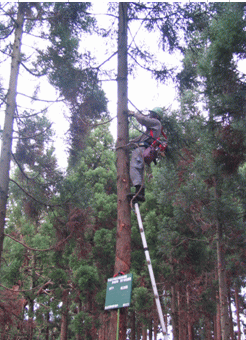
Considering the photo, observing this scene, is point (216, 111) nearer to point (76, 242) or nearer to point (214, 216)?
point (214, 216)

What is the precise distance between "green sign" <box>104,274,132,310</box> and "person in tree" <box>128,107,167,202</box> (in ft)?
5.22

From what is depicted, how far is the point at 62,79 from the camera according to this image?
8375 mm

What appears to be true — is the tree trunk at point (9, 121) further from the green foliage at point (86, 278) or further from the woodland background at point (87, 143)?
the green foliage at point (86, 278)

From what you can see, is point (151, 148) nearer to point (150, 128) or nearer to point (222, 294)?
point (150, 128)

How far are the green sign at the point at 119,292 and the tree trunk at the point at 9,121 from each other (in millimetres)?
3320

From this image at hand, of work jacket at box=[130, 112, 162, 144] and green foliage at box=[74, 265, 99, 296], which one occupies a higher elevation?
work jacket at box=[130, 112, 162, 144]

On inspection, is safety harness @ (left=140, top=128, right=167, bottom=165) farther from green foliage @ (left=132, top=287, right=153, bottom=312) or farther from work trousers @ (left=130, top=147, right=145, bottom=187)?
green foliage @ (left=132, top=287, right=153, bottom=312)

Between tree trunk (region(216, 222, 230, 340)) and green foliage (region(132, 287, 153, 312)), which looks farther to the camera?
green foliage (region(132, 287, 153, 312))

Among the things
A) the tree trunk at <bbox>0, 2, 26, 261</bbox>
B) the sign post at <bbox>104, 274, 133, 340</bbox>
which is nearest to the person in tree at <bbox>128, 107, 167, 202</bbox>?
the sign post at <bbox>104, 274, 133, 340</bbox>

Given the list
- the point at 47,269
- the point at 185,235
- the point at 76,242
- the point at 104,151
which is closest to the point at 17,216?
the point at 47,269

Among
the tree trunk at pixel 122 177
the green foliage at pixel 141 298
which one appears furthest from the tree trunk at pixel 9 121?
the green foliage at pixel 141 298

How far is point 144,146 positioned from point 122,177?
32.1 inches

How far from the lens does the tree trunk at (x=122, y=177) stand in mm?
5555

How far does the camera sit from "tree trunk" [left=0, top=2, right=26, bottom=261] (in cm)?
752
